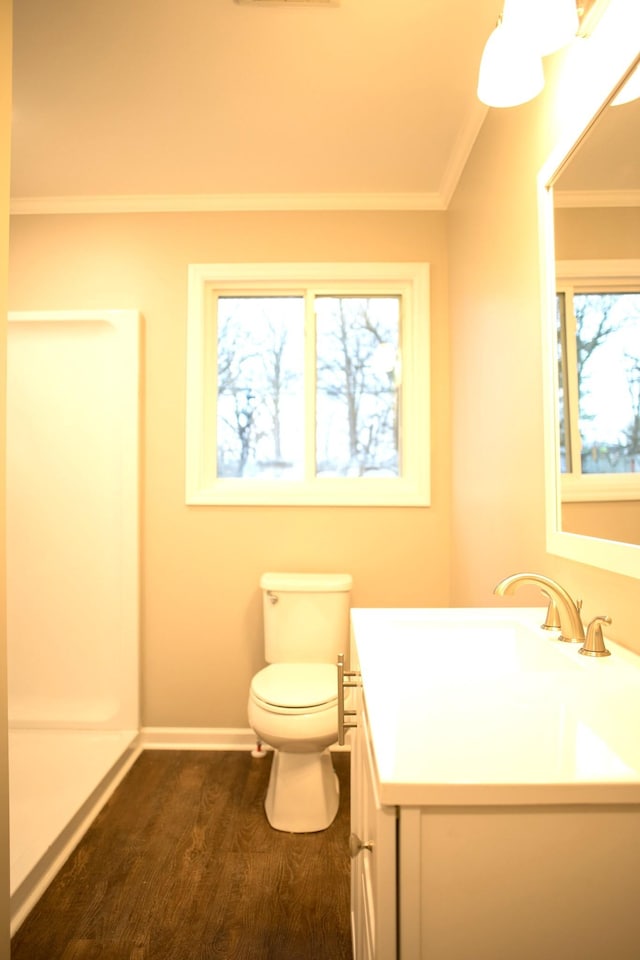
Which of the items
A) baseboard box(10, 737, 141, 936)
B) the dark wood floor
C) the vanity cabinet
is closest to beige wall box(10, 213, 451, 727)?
baseboard box(10, 737, 141, 936)

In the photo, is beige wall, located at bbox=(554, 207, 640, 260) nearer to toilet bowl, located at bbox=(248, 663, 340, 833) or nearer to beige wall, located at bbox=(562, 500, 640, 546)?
beige wall, located at bbox=(562, 500, 640, 546)

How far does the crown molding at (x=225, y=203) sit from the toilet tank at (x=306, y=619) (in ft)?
5.65

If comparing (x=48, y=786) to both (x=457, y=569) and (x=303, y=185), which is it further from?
(x=303, y=185)

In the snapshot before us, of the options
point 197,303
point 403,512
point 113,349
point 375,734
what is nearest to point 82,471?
point 113,349

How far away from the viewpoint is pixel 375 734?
0.62 m

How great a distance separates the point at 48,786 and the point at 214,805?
2.03 feet

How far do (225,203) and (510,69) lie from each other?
1.52 m

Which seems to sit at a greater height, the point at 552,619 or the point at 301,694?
the point at 552,619

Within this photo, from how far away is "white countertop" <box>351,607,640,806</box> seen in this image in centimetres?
52

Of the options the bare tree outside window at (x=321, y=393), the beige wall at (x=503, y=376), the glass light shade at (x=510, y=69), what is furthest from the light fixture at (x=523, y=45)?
the bare tree outside window at (x=321, y=393)

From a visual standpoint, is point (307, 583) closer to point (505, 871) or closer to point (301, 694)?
point (301, 694)

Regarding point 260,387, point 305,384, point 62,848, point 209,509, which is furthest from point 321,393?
point 62,848

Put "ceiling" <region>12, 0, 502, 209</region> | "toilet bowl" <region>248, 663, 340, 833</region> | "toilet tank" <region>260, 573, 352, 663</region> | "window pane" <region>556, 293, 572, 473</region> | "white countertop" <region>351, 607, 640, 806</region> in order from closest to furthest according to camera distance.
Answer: "white countertop" <region>351, 607, 640, 806</region> → "window pane" <region>556, 293, 572, 473</region> → "ceiling" <region>12, 0, 502, 209</region> → "toilet bowl" <region>248, 663, 340, 833</region> → "toilet tank" <region>260, 573, 352, 663</region>

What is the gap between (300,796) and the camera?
1.70 metres
